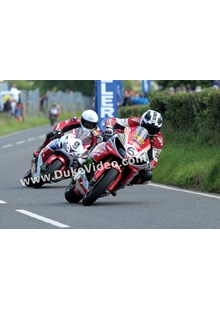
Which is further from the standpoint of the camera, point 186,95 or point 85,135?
point 186,95

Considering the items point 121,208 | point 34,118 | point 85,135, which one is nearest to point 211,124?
point 85,135

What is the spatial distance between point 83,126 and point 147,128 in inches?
153

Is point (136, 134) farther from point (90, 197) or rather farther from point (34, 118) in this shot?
point (34, 118)

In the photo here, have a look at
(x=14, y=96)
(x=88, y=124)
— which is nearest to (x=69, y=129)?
(x=88, y=124)

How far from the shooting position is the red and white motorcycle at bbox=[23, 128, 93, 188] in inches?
795

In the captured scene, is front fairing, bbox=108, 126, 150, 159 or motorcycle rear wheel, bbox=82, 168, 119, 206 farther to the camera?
front fairing, bbox=108, 126, 150, 159

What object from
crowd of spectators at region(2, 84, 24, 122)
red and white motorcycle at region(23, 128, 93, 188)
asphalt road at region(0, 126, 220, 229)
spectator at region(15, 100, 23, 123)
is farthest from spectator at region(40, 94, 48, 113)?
red and white motorcycle at region(23, 128, 93, 188)

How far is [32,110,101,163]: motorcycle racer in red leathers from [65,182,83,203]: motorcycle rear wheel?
269 cm

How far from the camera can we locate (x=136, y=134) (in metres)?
15.8

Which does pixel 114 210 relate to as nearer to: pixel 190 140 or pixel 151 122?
pixel 151 122

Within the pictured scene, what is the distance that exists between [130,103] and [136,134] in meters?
25.2

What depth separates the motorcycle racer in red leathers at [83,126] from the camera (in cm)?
1914

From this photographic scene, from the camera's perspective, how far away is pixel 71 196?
16.6m

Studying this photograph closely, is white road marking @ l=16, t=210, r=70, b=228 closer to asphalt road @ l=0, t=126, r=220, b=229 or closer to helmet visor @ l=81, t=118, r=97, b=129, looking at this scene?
asphalt road @ l=0, t=126, r=220, b=229
